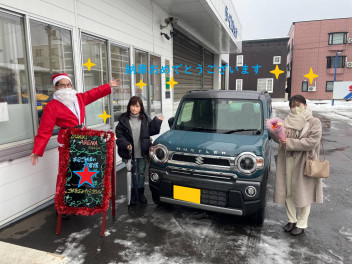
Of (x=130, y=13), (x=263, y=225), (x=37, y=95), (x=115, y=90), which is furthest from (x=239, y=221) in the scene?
(x=130, y=13)

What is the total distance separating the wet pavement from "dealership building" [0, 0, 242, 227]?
0.64 metres

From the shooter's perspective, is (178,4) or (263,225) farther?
(178,4)

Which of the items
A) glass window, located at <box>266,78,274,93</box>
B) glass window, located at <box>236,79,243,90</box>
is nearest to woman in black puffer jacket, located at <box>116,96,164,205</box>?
glass window, located at <box>266,78,274,93</box>

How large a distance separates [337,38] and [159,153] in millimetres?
38049

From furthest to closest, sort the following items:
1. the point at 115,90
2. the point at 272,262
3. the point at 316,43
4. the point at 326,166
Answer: the point at 316,43, the point at 115,90, the point at 326,166, the point at 272,262

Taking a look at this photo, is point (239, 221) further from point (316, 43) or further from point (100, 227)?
point (316, 43)

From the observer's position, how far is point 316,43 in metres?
33.4

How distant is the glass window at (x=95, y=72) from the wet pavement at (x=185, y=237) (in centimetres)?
196

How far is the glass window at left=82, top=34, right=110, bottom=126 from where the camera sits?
4.87m

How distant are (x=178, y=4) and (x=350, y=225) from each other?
6.63 metres

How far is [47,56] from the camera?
4039mm

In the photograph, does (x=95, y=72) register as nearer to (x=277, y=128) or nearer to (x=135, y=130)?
(x=135, y=130)

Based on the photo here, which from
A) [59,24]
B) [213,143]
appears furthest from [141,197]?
[59,24]

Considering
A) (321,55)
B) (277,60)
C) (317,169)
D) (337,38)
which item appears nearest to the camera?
(317,169)
